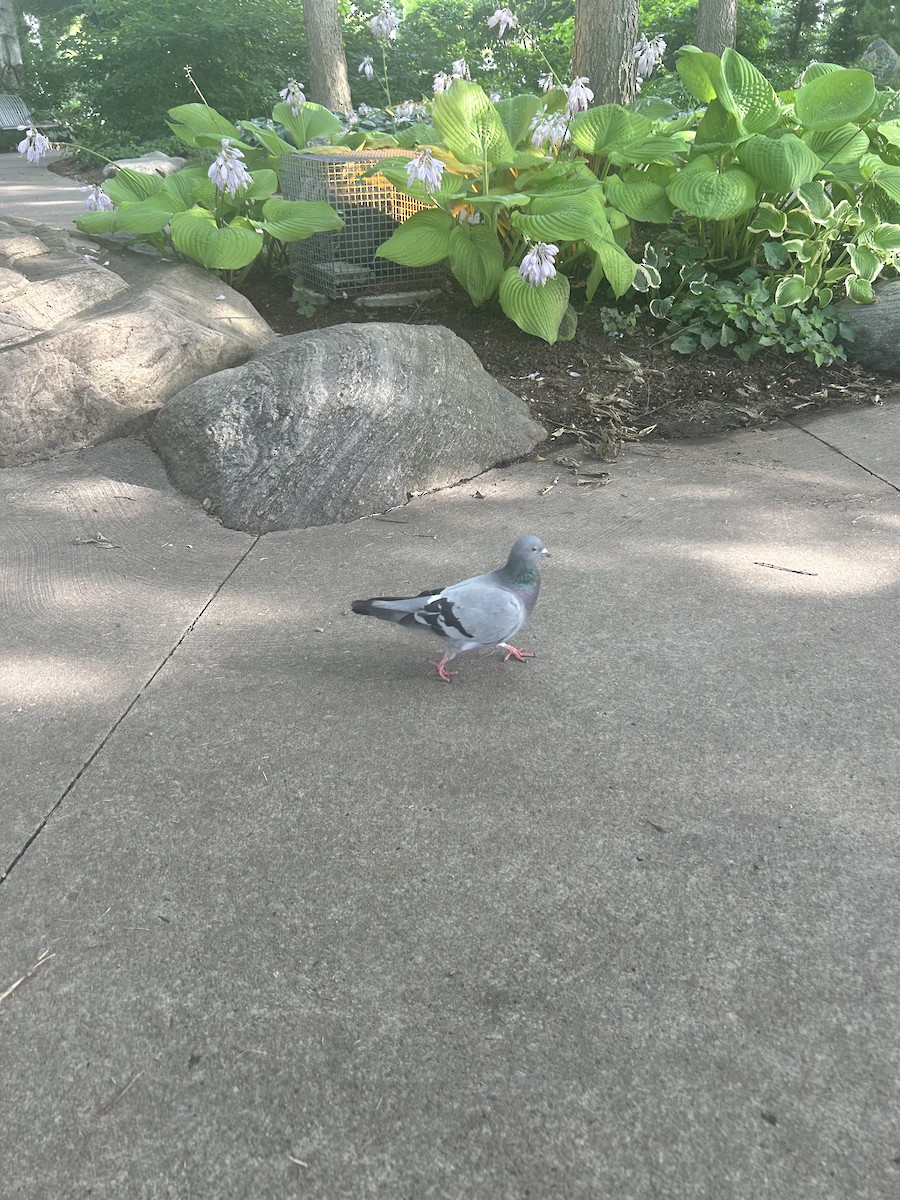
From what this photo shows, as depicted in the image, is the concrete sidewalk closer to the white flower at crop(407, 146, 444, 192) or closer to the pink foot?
the pink foot

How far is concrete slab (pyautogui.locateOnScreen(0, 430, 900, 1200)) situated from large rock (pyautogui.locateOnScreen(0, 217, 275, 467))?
171 centimetres

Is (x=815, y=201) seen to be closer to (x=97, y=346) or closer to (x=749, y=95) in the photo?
(x=749, y=95)

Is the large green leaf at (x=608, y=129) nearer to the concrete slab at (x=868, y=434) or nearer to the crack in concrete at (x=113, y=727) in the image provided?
the concrete slab at (x=868, y=434)

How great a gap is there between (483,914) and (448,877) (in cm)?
14

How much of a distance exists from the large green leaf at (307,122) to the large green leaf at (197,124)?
41cm

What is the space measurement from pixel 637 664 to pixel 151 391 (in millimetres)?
3023

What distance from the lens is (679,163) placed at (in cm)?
583

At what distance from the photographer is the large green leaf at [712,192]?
16.7 ft

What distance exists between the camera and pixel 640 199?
5500 millimetres

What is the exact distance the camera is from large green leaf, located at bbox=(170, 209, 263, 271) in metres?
5.54

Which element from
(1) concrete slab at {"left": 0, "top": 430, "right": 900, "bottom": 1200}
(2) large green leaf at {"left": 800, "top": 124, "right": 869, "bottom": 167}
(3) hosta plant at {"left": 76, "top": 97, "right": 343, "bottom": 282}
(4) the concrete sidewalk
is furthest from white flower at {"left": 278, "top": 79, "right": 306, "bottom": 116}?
(1) concrete slab at {"left": 0, "top": 430, "right": 900, "bottom": 1200}

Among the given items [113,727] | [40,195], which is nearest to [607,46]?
[113,727]

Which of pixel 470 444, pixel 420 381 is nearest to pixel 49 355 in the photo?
pixel 420 381

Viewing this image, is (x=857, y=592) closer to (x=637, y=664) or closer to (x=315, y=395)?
(x=637, y=664)
